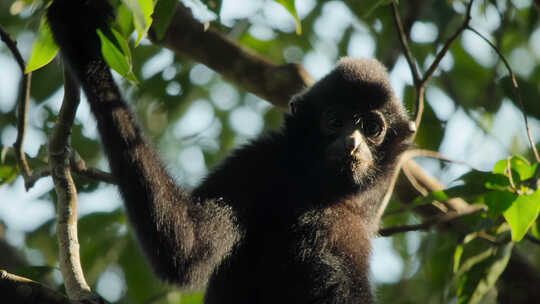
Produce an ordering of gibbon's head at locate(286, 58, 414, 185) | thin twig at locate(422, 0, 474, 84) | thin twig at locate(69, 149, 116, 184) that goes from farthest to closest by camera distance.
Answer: gibbon's head at locate(286, 58, 414, 185) → thin twig at locate(422, 0, 474, 84) → thin twig at locate(69, 149, 116, 184)

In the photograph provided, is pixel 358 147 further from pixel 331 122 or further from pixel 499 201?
pixel 499 201

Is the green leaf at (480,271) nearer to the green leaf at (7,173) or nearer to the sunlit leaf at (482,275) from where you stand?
the sunlit leaf at (482,275)

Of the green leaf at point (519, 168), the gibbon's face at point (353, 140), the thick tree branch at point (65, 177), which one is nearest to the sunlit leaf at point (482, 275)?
the green leaf at point (519, 168)

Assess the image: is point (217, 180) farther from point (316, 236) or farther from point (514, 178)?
point (514, 178)

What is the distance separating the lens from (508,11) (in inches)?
289

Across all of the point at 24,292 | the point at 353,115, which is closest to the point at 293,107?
the point at 353,115

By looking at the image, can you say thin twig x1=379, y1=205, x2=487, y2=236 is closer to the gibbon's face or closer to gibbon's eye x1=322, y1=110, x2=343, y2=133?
the gibbon's face

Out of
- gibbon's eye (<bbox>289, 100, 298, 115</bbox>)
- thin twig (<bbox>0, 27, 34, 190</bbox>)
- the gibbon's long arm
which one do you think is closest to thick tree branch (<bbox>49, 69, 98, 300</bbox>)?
the gibbon's long arm

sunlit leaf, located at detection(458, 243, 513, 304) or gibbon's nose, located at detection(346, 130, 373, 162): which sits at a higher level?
gibbon's nose, located at detection(346, 130, 373, 162)

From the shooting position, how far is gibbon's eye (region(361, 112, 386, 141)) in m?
5.47

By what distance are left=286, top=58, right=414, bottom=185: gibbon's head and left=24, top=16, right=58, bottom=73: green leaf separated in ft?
8.15

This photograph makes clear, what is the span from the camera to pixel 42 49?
11.3 ft

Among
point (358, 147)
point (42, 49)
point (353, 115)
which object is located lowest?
point (358, 147)

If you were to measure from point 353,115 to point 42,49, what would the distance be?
289cm
